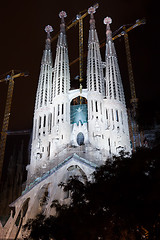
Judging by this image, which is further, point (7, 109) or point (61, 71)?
point (7, 109)

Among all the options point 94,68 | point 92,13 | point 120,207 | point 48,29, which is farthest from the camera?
point 48,29

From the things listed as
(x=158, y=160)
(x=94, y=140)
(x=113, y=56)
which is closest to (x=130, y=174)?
(x=158, y=160)

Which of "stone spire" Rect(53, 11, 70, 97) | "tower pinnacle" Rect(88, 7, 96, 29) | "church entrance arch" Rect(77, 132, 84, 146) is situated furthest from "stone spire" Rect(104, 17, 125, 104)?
"church entrance arch" Rect(77, 132, 84, 146)

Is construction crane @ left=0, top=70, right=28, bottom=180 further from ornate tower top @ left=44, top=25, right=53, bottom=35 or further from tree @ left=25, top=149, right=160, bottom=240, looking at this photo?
tree @ left=25, top=149, right=160, bottom=240

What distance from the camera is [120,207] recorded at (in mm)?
18438

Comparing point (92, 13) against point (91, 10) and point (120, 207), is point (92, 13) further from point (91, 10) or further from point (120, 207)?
point (120, 207)

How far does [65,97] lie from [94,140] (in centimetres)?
1166

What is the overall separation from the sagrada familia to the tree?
1847cm

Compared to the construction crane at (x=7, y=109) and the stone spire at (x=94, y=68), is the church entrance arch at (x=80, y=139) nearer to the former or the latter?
the stone spire at (x=94, y=68)

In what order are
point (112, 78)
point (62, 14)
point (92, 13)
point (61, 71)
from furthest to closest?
point (62, 14)
point (92, 13)
point (61, 71)
point (112, 78)

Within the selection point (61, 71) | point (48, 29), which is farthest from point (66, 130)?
point (48, 29)

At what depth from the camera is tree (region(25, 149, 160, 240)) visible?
17.6 m

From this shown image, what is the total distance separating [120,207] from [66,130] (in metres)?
33.8

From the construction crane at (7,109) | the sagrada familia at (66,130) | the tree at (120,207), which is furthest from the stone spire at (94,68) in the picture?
the tree at (120,207)
